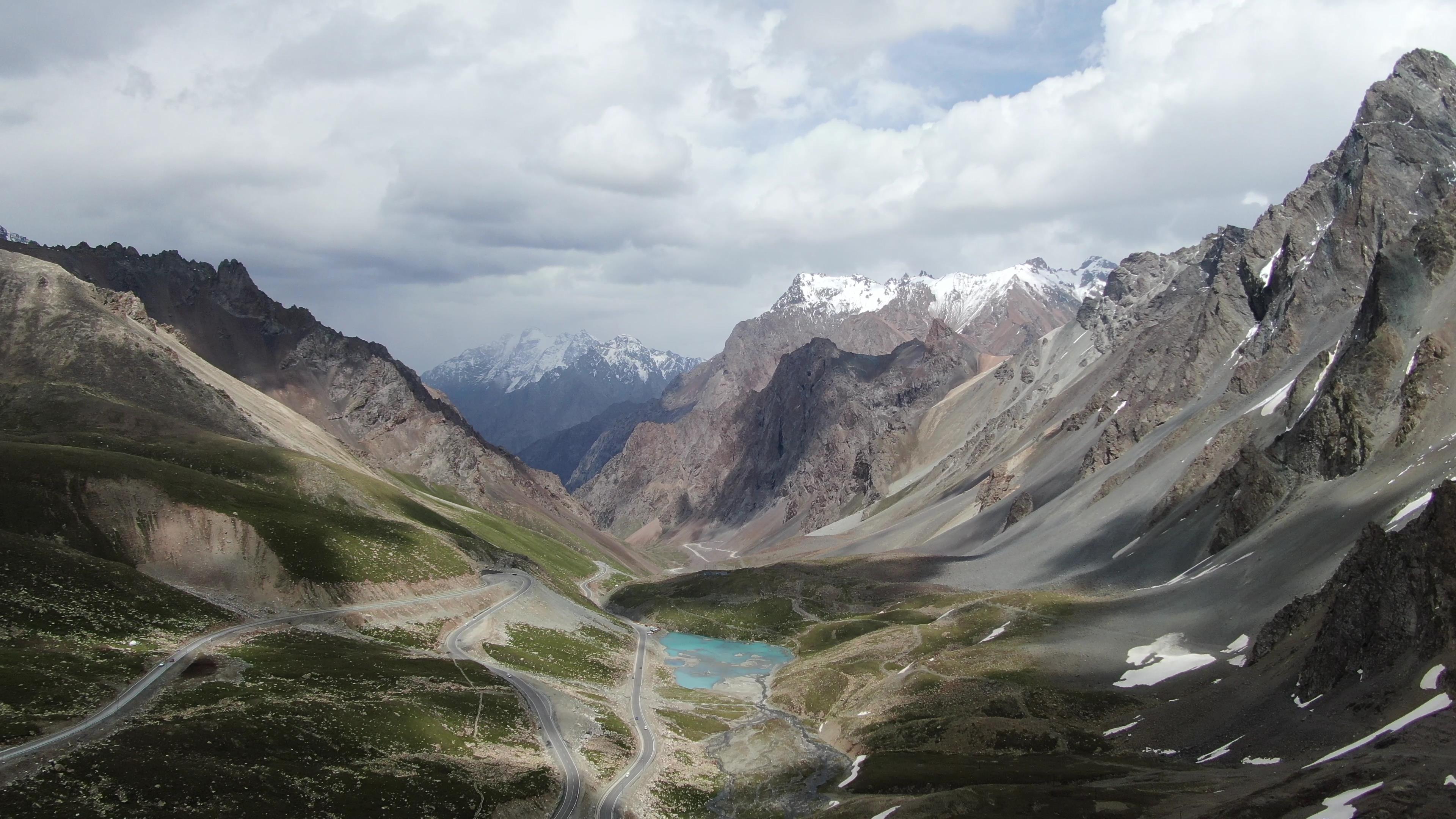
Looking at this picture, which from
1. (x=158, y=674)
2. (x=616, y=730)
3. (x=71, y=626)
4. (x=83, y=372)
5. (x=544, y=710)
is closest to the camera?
(x=158, y=674)

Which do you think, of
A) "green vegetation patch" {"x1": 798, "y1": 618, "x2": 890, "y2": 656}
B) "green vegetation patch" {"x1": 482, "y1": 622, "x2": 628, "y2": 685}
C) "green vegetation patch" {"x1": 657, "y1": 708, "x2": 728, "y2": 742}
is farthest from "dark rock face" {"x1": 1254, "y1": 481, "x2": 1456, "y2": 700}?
"green vegetation patch" {"x1": 798, "y1": 618, "x2": 890, "y2": 656}

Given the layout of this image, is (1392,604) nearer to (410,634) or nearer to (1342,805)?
(1342,805)

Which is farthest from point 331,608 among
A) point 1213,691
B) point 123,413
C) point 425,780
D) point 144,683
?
point 1213,691

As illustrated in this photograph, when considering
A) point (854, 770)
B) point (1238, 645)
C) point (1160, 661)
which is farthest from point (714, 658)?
point (1238, 645)

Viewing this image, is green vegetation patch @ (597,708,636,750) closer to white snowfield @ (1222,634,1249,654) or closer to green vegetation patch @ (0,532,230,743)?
green vegetation patch @ (0,532,230,743)

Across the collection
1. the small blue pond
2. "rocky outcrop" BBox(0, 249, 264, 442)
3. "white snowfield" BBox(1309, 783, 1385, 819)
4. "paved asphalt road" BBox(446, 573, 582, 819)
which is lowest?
the small blue pond

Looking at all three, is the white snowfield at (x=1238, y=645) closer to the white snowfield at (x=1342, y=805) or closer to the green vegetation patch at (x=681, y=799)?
the white snowfield at (x=1342, y=805)

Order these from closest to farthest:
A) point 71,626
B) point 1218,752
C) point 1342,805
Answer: point 1342,805, point 1218,752, point 71,626
